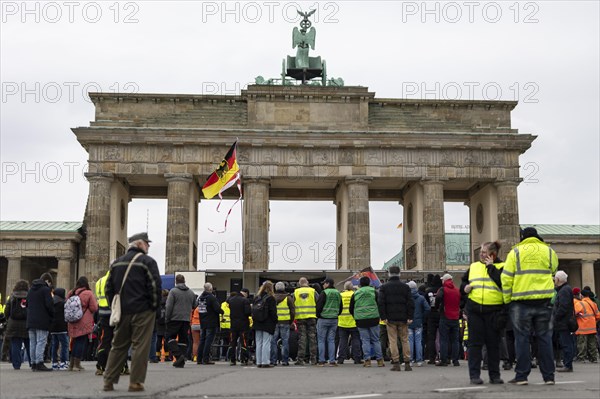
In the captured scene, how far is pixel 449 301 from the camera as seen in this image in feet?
58.3

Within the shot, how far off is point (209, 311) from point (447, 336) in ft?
18.1

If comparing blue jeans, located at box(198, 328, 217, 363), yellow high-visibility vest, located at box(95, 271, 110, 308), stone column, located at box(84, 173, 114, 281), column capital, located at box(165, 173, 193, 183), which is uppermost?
column capital, located at box(165, 173, 193, 183)

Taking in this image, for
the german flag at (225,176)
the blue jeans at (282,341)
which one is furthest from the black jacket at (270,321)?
the german flag at (225,176)

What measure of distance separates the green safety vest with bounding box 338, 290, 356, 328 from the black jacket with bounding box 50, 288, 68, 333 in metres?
6.02

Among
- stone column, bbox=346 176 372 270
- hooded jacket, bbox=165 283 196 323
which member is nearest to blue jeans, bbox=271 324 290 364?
hooded jacket, bbox=165 283 196 323

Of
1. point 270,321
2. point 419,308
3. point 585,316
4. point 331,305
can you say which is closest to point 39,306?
point 270,321

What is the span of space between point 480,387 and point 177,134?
36.0m

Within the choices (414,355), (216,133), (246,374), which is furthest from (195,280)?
(246,374)

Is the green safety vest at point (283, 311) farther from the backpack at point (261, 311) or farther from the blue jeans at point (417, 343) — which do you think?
the blue jeans at point (417, 343)

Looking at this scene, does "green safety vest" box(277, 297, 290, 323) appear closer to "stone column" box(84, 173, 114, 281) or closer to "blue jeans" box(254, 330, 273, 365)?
"blue jeans" box(254, 330, 273, 365)

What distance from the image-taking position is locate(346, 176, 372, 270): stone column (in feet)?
146

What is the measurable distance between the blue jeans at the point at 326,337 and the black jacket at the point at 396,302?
3.04 m

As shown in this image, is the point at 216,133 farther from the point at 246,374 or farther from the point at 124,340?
the point at 124,340

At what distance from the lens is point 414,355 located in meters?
18.3
